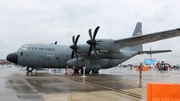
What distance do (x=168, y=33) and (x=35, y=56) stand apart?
13.9 m

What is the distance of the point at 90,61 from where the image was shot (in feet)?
70.0

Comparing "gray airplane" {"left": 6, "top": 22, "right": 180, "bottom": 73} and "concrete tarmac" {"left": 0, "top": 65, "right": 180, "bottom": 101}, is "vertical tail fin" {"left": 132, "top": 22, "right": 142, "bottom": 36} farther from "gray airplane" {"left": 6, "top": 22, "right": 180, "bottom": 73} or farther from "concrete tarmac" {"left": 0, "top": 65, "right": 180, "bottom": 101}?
"concrete tarmac" {"left": 0, "top": 65, "right": 180, "bottom": 101}

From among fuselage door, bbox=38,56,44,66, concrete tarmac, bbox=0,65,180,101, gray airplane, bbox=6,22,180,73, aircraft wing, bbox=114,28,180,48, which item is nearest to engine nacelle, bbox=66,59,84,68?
gray airplane, bbox=6,22,180,73

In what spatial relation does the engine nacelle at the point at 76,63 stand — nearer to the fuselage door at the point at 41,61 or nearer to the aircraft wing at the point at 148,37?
the fuselage door at the point at 41,61

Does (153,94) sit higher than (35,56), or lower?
lower

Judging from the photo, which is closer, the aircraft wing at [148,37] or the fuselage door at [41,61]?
the aircraft wing at [148,37]

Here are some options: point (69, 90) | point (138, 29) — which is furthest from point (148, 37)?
point (69, 90)

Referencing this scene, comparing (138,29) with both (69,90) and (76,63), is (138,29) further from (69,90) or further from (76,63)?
(69,90)

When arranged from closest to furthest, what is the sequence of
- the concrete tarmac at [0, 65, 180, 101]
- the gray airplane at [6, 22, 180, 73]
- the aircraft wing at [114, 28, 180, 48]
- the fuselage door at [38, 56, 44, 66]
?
the concrete tarmac at [0, 65, 180, 101], the aircraft wing at [114, 28, 180, 48], the gray airplane at [6, 22, 180, 73], the fuselage door at [38, 56, 44, 66]

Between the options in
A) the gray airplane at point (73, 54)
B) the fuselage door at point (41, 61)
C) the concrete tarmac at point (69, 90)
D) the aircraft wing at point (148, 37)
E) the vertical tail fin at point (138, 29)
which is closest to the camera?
the concrete tarmac at point (69, 90)

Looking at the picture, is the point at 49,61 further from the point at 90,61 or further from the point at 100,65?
the point at 100,65

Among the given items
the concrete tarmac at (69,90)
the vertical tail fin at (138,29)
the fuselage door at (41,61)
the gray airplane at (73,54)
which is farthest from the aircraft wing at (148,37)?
the fuselage door at (41,61)

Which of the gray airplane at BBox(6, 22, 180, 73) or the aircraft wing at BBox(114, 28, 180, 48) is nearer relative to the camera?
the aircraft wing at BBox(114, 28, 180, 48)

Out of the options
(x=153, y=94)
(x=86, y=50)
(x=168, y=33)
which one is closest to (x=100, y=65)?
(x=86, y=50)
